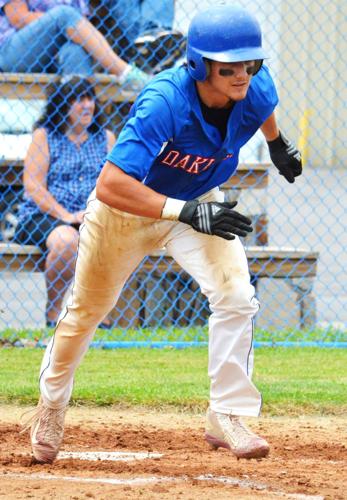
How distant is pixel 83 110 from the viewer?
8.19 m

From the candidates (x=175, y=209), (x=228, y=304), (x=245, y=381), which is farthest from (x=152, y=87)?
(x=245, y=381)

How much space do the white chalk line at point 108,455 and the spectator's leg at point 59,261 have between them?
2825 millimetres

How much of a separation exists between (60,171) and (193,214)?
4.03m

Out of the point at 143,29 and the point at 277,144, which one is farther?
the point at 143,29

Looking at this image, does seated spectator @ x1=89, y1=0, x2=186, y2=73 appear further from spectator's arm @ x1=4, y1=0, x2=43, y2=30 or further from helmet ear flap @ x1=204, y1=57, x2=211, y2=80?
helmet ear flap @ x1=204, y1=57, x2=211, y2=80

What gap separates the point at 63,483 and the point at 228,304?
983 millimetres

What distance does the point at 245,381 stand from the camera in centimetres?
463

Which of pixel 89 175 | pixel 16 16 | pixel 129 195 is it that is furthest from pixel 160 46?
pixel 129 195

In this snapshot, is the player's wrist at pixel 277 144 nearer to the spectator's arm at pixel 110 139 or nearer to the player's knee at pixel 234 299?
the player's knee at pixel 234 299

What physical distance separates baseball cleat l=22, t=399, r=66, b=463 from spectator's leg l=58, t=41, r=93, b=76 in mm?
4323

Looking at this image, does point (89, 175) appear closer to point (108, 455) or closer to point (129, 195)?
point (108, 455)

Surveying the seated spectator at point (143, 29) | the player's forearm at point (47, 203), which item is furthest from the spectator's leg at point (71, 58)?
the player's forearm at point (47, 203)

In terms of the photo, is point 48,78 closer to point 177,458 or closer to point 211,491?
point 177,458

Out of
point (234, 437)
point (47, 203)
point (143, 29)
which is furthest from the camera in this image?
point (143, 29)
